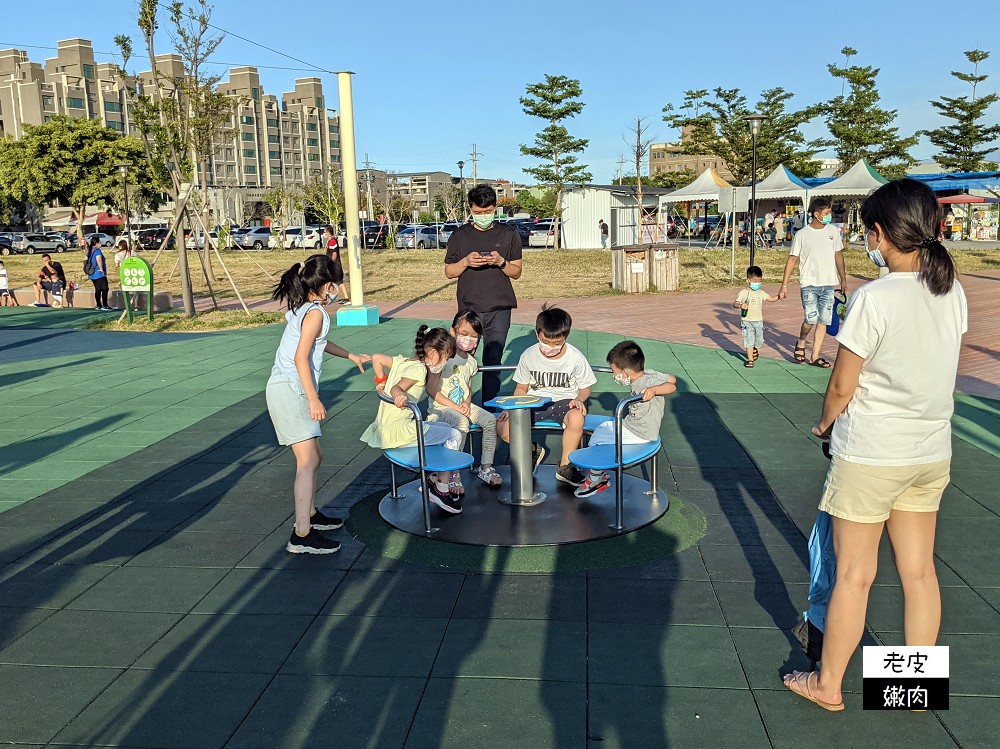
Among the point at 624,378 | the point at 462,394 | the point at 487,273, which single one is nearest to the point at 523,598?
the point at 624,378

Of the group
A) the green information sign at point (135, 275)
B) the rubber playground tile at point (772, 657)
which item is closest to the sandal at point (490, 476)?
the rubber playground tile at point (772, 657)

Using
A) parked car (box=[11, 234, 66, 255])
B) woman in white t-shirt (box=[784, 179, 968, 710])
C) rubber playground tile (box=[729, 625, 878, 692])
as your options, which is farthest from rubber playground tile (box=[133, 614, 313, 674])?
parked car (box=[11, 234, 66, 255])

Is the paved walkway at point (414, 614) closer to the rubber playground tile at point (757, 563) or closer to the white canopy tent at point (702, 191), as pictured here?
the rubber playground tile at point (757, 563)

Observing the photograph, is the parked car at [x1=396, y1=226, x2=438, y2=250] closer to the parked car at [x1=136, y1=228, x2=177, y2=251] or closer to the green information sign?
the parked car at [x1=136, y1=228, x2=177, y2=251]

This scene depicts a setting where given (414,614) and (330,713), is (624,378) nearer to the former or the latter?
(414,614)

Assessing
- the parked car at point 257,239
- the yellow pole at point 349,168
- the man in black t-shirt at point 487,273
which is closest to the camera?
the man in black t-shirt at point 487,273

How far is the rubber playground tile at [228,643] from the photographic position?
331cm

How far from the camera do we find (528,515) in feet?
16.0

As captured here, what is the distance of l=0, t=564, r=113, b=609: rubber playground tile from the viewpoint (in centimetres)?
392

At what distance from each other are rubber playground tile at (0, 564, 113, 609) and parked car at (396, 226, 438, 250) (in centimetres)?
3739

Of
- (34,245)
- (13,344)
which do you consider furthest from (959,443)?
(34,245)

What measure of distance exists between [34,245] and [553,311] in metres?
51.7

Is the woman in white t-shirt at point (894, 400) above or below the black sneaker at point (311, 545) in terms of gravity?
above

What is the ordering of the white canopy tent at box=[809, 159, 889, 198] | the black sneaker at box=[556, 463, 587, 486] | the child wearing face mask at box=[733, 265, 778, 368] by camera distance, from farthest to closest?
the white canopy tent at box=[809, 159, 889, 198]
the child wearing face mask at box=[733, 265, 778, 368]
the black sneaker at box=[556, 463, 587, 486]
